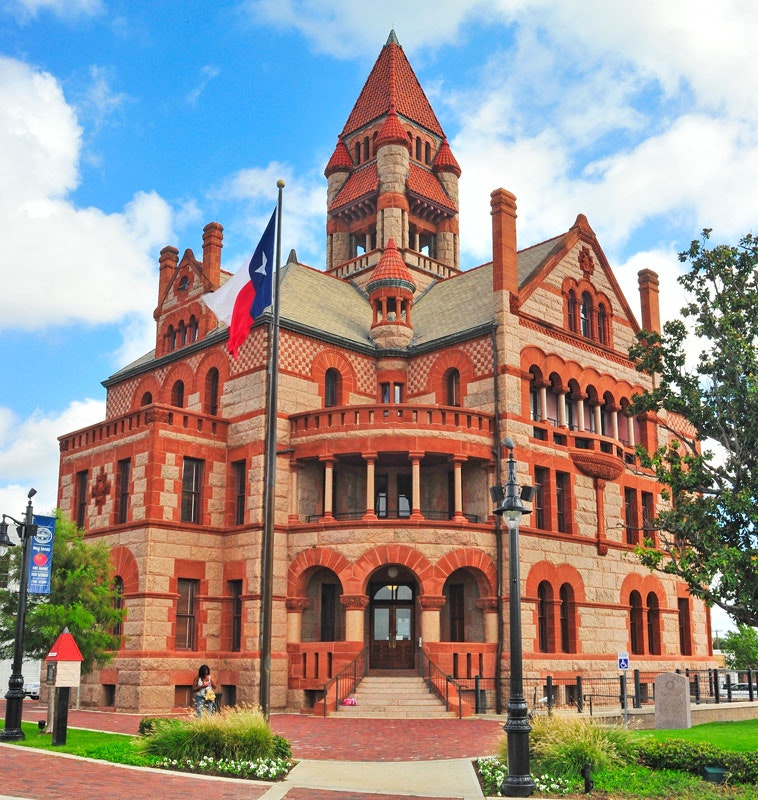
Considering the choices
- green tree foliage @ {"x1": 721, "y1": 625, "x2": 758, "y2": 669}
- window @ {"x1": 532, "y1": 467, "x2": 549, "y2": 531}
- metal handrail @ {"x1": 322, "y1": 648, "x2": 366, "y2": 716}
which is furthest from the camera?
green tree foliage @ {"x1": 721, "y1": 625, "x2": 758, "y2": 669}

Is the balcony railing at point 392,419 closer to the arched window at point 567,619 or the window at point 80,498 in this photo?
the arched window at point 567,619

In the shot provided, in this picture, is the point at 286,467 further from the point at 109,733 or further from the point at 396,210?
the point at 396,210

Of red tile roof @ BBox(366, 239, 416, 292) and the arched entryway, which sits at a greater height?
red tile roof @ BBox(366, 239, 416, 292)

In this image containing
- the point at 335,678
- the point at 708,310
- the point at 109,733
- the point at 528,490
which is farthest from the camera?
the point at 335,678

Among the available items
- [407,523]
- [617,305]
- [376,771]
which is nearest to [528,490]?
[376,771]

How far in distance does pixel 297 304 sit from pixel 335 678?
48.1ft

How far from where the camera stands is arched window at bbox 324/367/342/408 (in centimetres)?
3625

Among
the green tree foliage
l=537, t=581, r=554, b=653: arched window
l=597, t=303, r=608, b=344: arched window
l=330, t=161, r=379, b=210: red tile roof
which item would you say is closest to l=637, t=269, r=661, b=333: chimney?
l=597, t=303, r=608, b=344: arched window

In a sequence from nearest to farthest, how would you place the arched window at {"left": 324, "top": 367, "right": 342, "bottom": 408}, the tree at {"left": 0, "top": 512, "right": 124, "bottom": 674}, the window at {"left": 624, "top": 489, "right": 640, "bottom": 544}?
1. the tree at {"left": 0, "top": 512, "right": 124, "bottom": 674}
2. the arched window at {"left": 324, "top": 367, "right": 342, "bottom": 408}
3. the window at {"left": 624, "top": 489, "right": 640, "bottom": 544}

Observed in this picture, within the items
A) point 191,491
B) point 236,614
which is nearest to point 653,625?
point 236,614

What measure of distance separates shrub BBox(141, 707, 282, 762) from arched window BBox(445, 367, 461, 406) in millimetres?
20079

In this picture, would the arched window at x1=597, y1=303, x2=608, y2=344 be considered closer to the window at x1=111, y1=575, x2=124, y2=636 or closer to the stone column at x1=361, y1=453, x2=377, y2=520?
the stone column at x1=361, y1=453, x2=377, y2=520

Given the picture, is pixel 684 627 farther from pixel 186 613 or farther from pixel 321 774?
pixel 321 774

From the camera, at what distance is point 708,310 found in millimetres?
24500
